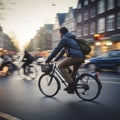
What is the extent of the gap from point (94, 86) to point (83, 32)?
49649 millimetres

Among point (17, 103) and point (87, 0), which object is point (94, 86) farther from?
point (87, 0)

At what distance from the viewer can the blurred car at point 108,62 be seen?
18750 millimetres

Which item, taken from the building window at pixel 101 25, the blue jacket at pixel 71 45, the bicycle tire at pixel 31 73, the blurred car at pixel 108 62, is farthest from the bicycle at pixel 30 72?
the building window at pixel 101 25

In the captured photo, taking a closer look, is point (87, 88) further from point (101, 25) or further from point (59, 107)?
point (101, 25)

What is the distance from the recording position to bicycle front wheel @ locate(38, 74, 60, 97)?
8.62 meters

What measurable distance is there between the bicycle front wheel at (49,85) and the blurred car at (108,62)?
10119 mm

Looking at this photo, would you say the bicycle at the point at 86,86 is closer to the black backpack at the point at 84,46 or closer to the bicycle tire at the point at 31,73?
the black backpack at the point at 84,46

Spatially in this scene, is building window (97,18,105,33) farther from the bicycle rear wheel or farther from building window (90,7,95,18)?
the bicycle rear wheel

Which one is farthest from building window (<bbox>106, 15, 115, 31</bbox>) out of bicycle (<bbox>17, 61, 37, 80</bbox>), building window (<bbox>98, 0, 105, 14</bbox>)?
bicycle (<bbox>17, 61, 37, 80</bbox>)

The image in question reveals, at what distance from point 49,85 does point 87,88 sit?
120 centimetres

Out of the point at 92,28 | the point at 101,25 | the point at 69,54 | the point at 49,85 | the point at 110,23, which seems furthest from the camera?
the point at 92,28

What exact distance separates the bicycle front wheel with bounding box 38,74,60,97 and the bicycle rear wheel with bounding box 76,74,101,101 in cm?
68

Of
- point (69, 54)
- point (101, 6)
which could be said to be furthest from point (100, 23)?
point (69, 54)

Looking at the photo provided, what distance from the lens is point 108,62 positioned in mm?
19328
